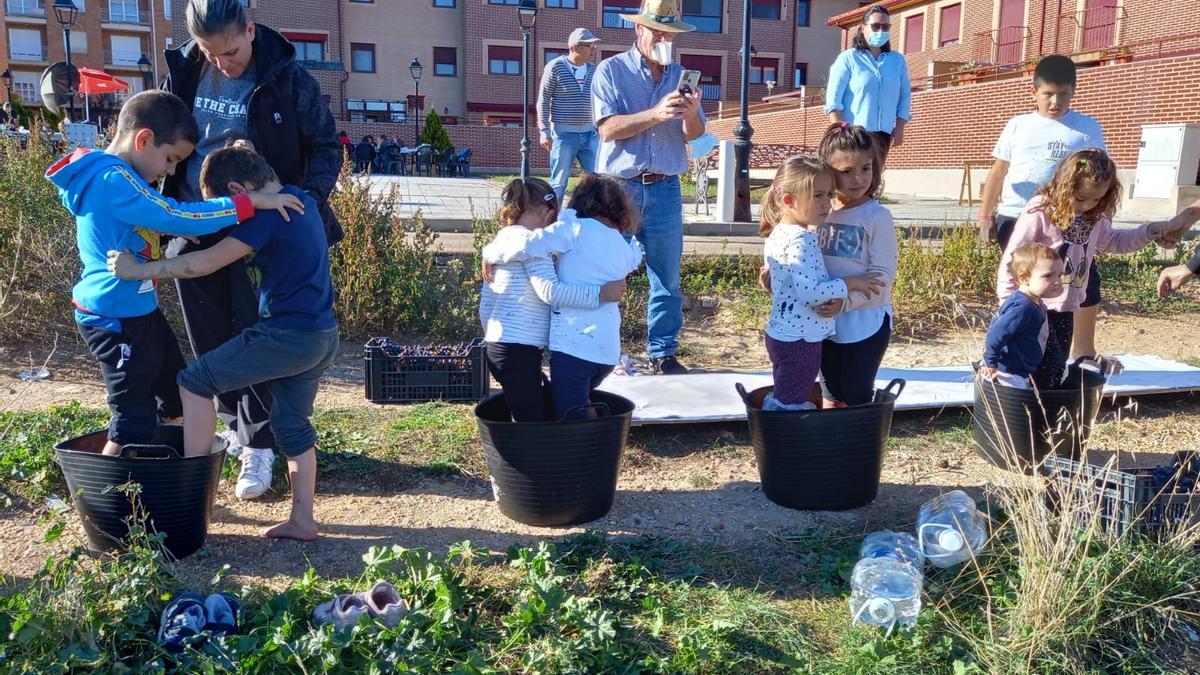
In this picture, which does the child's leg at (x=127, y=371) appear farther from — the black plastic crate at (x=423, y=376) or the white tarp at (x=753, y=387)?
the white tarp at (x=753, y=387)

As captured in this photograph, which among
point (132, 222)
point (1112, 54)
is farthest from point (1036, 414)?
point (1112, 54)

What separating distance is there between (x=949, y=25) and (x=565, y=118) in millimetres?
31226

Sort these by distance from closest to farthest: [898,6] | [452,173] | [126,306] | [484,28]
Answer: [126,306] < [452,173] < [898,6] < [484,28]

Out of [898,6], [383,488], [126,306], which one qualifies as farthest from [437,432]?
[898,6]

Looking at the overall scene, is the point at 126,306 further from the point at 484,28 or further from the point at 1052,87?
the point at 484,28

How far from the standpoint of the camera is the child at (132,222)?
120 inches

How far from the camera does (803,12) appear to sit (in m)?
45.9

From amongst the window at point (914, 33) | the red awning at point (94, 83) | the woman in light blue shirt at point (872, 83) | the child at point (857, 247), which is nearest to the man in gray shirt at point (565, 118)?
the woman in light blue shirt at point (872, 83)

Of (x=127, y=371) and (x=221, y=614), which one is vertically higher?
(x=127, y=371)

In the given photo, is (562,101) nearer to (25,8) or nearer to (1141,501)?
(1141,501)

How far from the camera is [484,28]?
42.1 meters

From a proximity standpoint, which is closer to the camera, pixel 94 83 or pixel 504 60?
pixel 94 83

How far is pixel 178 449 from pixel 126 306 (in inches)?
22.7

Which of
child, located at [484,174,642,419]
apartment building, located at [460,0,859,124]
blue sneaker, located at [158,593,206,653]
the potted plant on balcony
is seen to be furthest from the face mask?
apartment building, located at [460,0,859,124]
